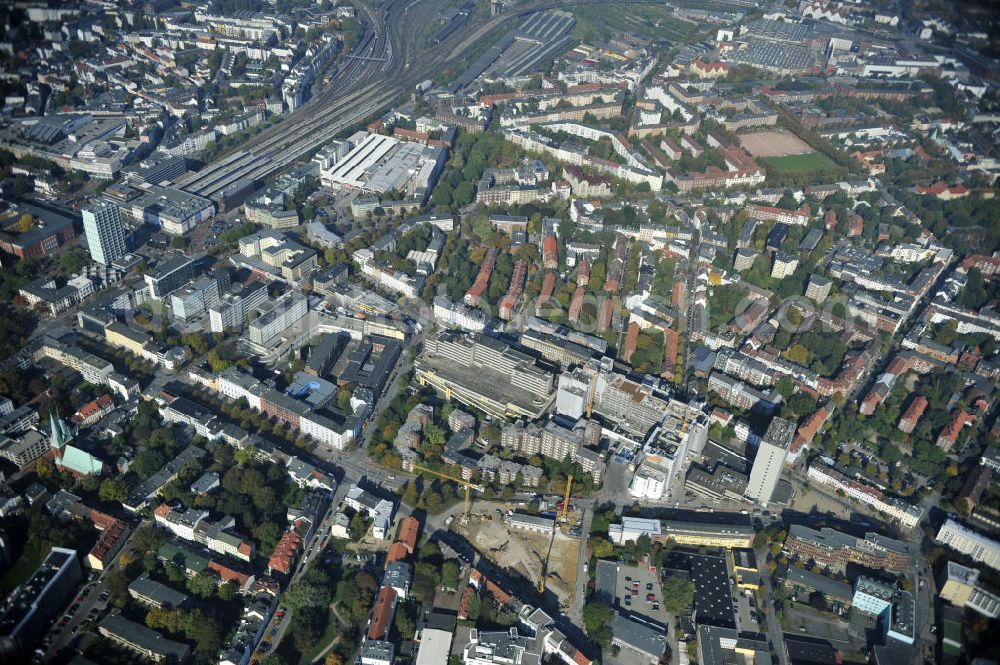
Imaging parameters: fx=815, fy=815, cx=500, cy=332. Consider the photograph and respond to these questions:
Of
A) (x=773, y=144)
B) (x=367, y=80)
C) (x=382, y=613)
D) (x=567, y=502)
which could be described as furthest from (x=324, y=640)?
(x=367, y=80)

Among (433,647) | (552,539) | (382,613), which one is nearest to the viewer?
(433,647)

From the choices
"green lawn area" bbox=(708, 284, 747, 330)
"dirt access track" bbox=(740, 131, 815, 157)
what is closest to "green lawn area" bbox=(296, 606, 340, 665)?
"green lawn area" bbox=(708, 284, 747, 330)

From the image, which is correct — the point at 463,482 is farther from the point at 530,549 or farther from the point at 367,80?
the point at 367,80

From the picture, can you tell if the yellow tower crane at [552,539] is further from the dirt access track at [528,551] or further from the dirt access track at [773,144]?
the dirt access track at [773,144]

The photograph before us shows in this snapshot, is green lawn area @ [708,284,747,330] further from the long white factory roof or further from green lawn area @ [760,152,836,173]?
the long white factory roof

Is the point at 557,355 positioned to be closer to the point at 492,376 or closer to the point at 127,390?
the point at 492,376
